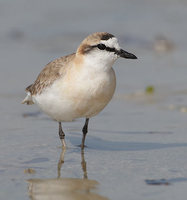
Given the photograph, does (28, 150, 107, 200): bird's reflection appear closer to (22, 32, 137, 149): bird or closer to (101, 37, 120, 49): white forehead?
(22, 32, 137, 149): bird

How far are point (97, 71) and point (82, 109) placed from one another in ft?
1.74

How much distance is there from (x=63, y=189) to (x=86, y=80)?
1610 millimetres

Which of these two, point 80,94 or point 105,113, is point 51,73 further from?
point 105,113

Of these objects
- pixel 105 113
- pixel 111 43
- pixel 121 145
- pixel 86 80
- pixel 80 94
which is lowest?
pixel 121 145

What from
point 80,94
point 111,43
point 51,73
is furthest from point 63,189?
point 51,73

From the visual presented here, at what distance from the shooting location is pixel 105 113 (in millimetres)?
8930

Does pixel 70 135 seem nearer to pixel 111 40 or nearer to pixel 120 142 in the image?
pixel 120 142

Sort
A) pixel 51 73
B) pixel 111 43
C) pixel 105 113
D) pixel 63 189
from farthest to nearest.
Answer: pixel 105 113 < pixel 51 73 < pixel 111 43 < pixel 63 189

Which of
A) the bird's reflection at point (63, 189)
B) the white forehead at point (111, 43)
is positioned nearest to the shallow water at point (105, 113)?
the bird's reflection at point (63, 189)

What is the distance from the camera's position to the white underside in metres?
6.76

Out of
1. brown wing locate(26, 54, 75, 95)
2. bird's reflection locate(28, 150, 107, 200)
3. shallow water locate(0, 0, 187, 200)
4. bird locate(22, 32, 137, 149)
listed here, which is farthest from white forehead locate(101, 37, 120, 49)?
bird's reflection locate(28, 150, 107, 200)

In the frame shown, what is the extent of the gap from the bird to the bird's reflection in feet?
3.60

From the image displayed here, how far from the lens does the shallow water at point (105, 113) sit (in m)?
5.83

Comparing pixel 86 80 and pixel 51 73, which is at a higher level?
pixel 51 73
